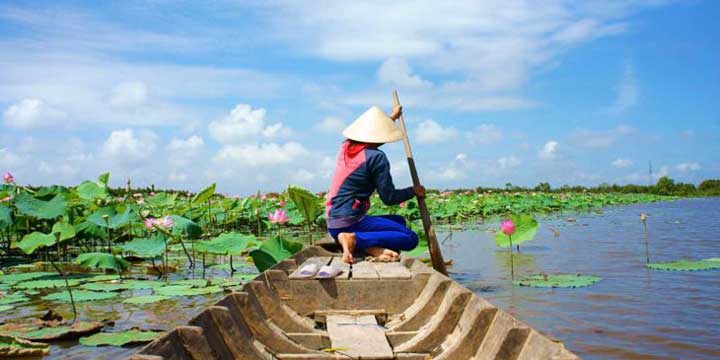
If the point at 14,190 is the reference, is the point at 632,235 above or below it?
below

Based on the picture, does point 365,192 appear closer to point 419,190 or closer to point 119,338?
point 419,190

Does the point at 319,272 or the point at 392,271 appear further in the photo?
the point at 392,271

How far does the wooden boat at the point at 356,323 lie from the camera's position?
2.08m

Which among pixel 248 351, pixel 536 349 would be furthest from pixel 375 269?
pixel 536 349

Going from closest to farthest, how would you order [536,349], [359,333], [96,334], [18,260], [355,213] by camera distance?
[536,349], [359,333], [96,334], [355,213], [18,260]

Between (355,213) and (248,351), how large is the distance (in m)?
2.07

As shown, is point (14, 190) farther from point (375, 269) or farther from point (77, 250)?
point (375, 269)

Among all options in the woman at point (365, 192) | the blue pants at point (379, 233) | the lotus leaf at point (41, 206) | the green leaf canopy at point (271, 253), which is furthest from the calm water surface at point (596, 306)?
the lotus leaf at point (41, 206)

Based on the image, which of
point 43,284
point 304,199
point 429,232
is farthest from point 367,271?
point 43,284

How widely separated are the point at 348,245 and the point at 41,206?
10.4ft

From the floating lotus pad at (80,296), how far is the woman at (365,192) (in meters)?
1.75

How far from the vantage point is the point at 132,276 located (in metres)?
5.91

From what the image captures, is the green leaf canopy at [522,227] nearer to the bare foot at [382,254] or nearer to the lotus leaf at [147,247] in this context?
the bare foot at [382,254]

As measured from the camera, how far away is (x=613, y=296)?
4.73 meters
